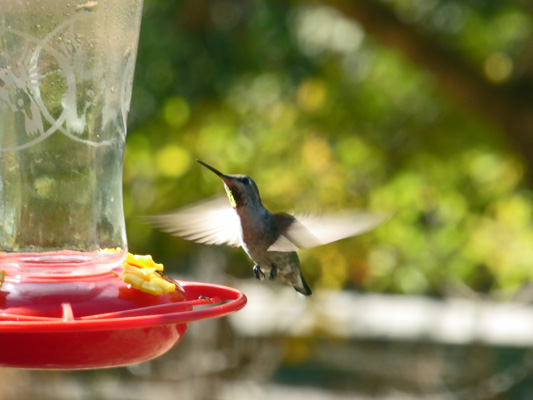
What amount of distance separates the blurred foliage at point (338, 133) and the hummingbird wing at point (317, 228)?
290 centimetres

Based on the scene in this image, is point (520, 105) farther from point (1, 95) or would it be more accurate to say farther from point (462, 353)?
point (1, 95)

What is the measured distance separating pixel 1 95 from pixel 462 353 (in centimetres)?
723

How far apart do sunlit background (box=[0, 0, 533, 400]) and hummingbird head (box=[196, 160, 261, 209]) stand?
294 cm

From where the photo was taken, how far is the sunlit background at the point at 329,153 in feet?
20.7

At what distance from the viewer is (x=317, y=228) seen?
286 centimetres

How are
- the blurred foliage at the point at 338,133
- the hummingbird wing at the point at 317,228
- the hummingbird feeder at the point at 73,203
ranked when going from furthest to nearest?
the blurred foliage at the point at 338,133 → the hummingbird wing at the point at 317,228 → the hummingbird feeder at the point at 73,203

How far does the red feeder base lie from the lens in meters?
1.91

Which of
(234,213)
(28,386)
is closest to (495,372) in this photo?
(28,386)

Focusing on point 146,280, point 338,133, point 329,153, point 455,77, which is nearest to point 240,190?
point 146,280

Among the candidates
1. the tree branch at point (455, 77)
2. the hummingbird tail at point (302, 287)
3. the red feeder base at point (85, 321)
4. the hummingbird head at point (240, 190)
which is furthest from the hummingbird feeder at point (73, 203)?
the tree branch at point (455, 77)

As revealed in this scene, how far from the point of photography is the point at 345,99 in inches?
281

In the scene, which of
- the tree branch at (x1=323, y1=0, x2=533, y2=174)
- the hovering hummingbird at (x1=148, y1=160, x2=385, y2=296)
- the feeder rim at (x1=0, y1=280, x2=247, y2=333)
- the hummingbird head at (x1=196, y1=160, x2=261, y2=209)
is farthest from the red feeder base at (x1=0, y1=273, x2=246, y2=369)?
the tree branch at (x1=323, y1=0, x2=533, y2=174)

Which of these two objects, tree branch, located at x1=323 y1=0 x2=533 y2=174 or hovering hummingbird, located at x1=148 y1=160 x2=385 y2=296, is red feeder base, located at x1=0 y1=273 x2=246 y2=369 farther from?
tree branch, located at x1=323 y1=0 x2=533 y2=174

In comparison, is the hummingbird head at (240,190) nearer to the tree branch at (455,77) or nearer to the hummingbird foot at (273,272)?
the hummingbird foot at (273,272)
